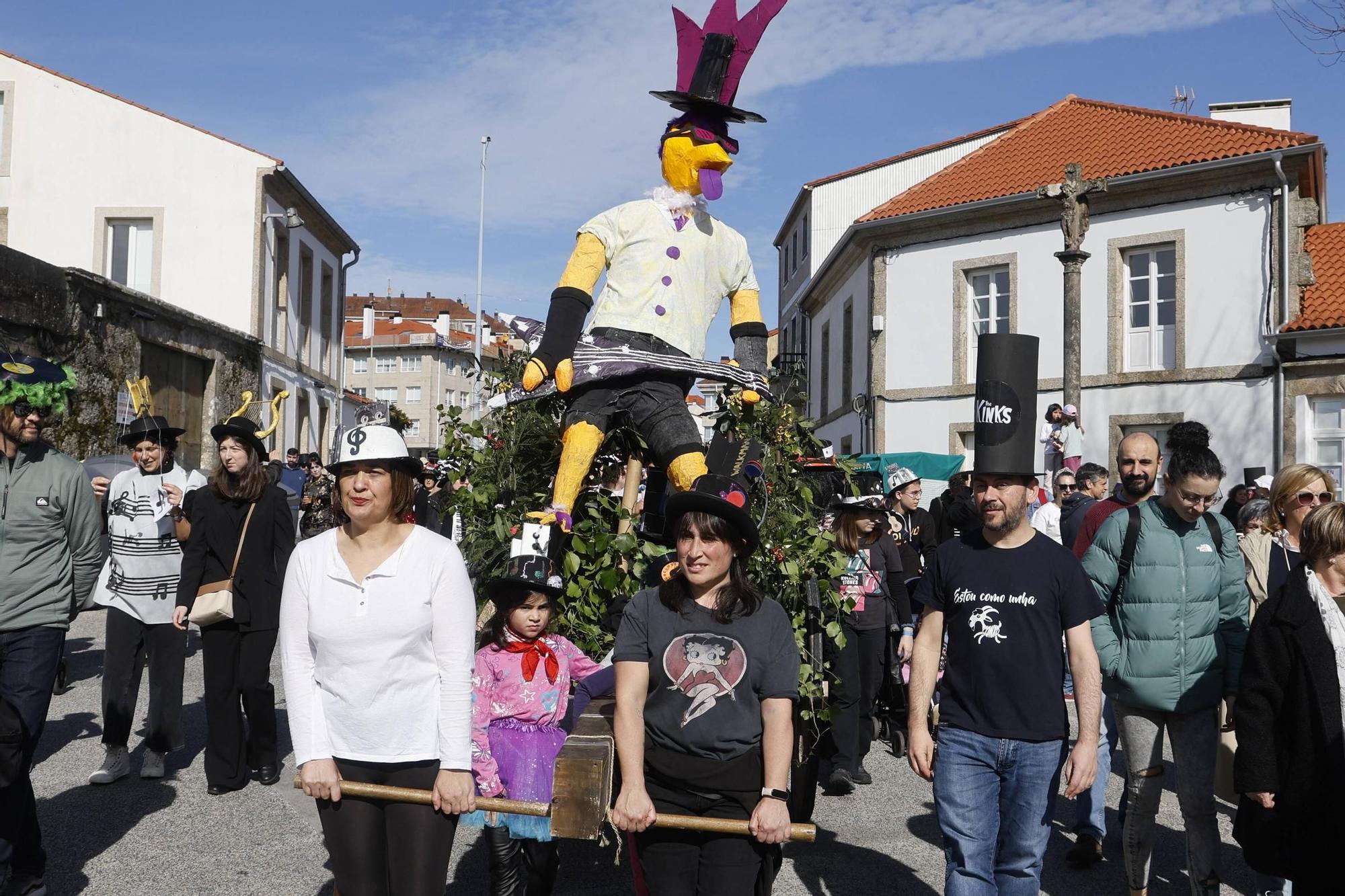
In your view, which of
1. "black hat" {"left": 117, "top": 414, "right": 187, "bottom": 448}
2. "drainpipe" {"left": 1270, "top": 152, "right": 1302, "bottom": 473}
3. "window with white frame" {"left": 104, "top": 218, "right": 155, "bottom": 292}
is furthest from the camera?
"window with white frame" {"left": 104, "top": 218, "right": 155, "bottom": 292}

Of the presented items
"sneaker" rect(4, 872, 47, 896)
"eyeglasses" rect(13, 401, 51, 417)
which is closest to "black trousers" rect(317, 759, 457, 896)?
"sneaker" rect(4, 872, 47, 896)

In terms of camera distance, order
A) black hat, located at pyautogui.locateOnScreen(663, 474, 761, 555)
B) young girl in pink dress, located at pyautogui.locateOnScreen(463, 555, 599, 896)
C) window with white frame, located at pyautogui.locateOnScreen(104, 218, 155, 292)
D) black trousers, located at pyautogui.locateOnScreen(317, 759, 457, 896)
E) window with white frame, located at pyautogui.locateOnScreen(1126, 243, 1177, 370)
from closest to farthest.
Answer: black trousers, located at pyautogui.locateOnScreen(317, 759, 457, 896)
black hat, located at pyautogui.locateOnScreen(663, 474, 761, 555)
young girl in pink dress, located at pyautogui.locateOnScreen(463, 555, 599, 896)
window with white frame, located at pyautogui.locateOnScreen(1126, 243, 1177, 370)
window with white frame, located at pyautogui.locateOnScreen(104, 218, 155, 292)

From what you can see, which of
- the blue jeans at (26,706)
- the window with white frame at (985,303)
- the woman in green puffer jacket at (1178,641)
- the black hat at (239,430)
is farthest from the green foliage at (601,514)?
the window with white frame at (985,303)

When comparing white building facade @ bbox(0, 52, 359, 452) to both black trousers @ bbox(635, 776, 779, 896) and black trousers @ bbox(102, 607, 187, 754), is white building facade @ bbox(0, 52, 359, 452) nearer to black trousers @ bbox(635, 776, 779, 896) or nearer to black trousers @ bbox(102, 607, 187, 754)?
black trousers @ bbox(102, 607, 187, 754)

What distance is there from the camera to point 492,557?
552cm

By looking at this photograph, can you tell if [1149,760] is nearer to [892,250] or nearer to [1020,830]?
[1020,830]

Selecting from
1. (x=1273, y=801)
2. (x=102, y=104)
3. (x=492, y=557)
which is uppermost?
(x=102, y=104)

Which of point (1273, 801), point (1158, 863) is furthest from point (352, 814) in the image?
point (1158, 863)

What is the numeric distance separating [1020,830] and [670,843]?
1.23m

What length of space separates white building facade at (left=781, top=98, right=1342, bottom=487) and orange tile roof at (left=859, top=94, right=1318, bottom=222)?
81 mm

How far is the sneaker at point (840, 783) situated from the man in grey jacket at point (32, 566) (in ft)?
13.5

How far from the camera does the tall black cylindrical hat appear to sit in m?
3.98

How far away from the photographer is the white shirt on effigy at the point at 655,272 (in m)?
5.66

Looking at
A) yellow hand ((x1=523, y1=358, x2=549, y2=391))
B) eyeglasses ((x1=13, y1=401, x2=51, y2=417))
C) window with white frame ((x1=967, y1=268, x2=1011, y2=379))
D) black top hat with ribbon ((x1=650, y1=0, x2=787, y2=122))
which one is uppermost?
window with white frame ((x1=967, y1=268, x2=1011, y2=379))
